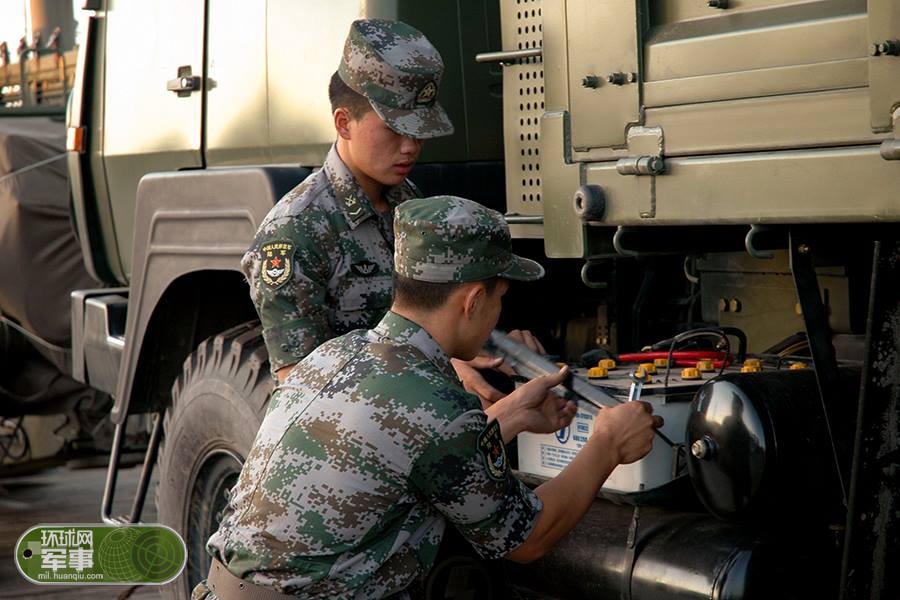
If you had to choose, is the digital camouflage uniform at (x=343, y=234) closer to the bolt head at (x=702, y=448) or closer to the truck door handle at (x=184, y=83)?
the bolt head at (x=702, y=448)

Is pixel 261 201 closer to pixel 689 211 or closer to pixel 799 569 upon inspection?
pixel 689 211

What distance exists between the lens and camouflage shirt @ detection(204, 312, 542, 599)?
7.86 feet

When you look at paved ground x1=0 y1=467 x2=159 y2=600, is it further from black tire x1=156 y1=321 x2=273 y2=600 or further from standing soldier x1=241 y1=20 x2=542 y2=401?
standing soldier x1=241 y1=20 x2=542 y2=401

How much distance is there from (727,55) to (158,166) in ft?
8.54

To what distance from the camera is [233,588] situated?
2.58m

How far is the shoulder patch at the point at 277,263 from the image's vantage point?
3145mm

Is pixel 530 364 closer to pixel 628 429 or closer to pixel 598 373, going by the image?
pixel 598 373

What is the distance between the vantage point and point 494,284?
253cm

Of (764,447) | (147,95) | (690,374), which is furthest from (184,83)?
(764,447)

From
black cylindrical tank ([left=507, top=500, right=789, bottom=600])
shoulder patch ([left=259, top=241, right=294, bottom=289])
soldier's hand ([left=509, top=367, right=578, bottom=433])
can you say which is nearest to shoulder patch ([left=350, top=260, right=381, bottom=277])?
shoulder patch ([left=259, top=241, right=294, bottom=289])

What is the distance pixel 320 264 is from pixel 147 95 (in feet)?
5.98

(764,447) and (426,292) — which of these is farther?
(764,447)

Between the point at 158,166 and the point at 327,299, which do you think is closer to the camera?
the point at 327,299

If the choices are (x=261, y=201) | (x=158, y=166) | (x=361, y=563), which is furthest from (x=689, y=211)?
(x=158, y=166)
